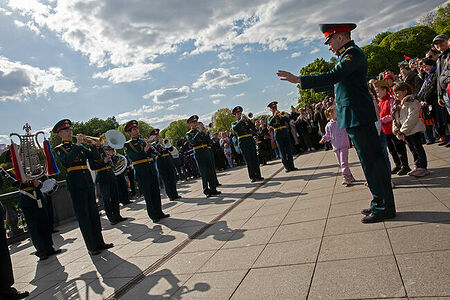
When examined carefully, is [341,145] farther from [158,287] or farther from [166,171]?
[166,171]

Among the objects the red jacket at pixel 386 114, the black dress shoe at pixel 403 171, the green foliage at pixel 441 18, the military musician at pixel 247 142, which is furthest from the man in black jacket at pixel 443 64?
the green foliage at pixel 441 18

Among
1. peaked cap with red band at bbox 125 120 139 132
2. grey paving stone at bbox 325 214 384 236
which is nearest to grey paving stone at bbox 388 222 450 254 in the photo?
grey paving stone at bbox 325 214 384 236

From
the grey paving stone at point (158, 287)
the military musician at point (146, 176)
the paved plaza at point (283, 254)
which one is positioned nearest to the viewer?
the paved plaza at point (283, 254)

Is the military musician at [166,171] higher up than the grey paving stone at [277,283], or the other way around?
the military musician at [166,171]

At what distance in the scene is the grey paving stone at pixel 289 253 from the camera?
303 centimetres

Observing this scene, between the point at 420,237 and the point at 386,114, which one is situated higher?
the point at 386,114

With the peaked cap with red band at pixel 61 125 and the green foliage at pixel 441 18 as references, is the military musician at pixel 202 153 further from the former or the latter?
the green foliage at pixel 441 18

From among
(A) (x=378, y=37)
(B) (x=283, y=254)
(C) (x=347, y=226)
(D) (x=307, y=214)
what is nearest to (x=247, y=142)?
(D) (x=307, y=214)

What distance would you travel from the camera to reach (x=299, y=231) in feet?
12.6

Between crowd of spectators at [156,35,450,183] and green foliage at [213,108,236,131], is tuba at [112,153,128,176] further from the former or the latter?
green foliage at [213,108,236,131]

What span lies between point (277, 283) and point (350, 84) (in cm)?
259

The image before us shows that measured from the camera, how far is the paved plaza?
2.40 metres

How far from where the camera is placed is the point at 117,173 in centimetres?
1062

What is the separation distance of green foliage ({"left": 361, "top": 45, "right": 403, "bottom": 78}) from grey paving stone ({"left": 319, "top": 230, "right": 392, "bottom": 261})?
58.6m
